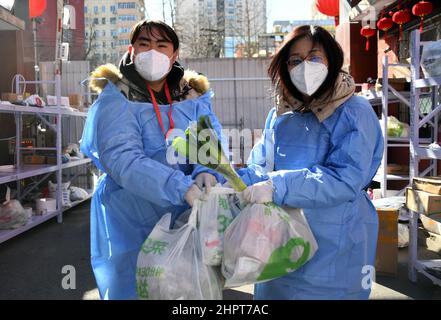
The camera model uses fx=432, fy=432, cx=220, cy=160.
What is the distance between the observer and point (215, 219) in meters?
1.60

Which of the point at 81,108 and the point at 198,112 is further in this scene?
the point at 81,108

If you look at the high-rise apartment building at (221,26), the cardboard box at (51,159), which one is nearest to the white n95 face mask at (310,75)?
the cardboard box at (51,159)

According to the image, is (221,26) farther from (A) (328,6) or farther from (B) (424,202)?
(B) (424,202)

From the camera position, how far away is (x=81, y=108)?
25.3 feet

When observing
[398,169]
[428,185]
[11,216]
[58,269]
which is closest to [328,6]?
[398,169]

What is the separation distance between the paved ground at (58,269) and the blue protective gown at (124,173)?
1850 millimetres

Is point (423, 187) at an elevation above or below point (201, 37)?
below

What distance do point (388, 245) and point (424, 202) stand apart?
32.4 inches

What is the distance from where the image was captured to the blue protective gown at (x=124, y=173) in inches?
66.7

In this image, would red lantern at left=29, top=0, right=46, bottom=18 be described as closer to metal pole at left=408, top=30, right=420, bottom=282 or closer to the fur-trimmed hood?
metal pole at left=408, top=30, right=420, bottom=282

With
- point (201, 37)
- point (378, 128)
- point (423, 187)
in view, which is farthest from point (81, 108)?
point (201, 37)
